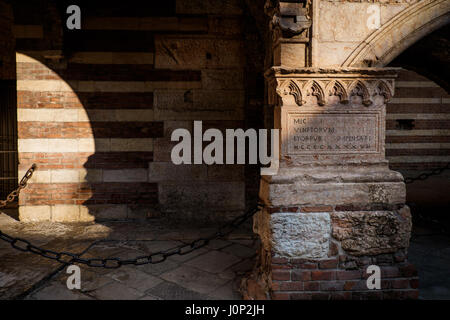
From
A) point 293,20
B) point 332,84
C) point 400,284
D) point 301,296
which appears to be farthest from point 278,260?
point 293,20

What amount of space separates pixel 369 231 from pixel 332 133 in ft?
2.86

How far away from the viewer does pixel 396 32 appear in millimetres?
2816

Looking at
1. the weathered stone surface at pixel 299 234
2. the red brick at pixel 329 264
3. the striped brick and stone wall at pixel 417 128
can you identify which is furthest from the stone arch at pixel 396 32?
the striped brick and stone wall at pixel 417 128

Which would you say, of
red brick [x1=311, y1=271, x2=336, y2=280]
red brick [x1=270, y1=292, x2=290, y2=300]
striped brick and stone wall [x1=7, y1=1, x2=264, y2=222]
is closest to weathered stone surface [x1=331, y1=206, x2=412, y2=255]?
red brick [x1=311, y1=271, x2=336, y2=280]

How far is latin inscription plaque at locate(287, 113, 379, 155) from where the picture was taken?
2822 millimetres

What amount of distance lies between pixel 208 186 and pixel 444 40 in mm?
3781

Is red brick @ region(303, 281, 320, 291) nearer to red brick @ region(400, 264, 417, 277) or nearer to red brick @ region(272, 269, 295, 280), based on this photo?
red brick @ region(272, 269, 295, 280)

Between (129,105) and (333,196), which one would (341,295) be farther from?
(129,105)

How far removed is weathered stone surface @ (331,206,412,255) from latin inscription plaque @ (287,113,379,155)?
21.7 inches

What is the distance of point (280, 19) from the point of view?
8.97ft

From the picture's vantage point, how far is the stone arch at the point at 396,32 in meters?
2.80

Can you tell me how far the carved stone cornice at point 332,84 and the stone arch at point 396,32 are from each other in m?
0.10
